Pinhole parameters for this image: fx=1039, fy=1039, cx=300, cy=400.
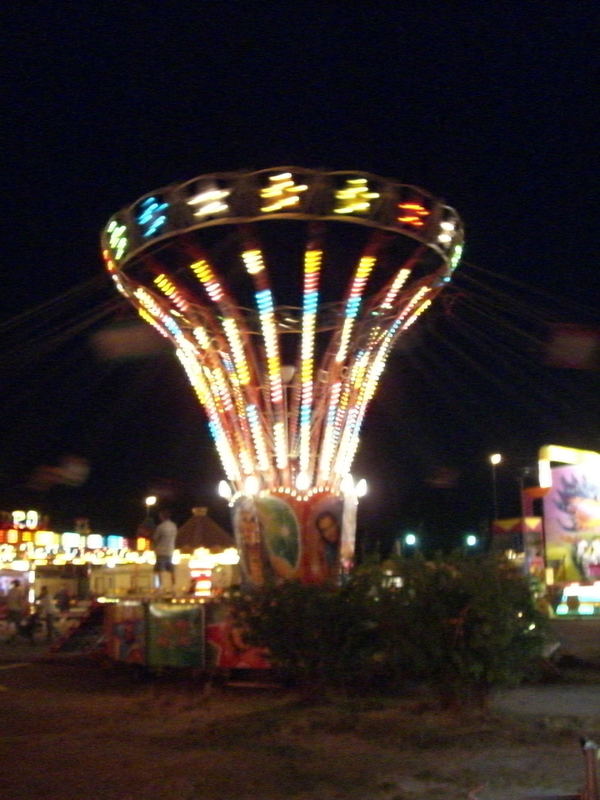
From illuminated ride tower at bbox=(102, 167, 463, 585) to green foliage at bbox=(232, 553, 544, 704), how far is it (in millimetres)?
3866

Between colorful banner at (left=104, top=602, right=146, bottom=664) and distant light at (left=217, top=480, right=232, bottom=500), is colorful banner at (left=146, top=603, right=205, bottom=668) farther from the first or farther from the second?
distant light at (left=217, top=480, right=232, bottom=500)

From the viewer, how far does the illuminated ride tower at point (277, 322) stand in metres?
15.8

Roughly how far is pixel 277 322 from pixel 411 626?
8081mm

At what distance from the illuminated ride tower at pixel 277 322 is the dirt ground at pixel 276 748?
3.66 metres

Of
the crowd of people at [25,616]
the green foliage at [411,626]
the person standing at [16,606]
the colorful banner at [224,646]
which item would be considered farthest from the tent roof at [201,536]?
the green foliage at [411,626]

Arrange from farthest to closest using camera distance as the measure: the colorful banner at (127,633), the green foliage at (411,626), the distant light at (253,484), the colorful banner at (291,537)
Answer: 1. the distant light at (253,484)
2. the colorful banner at (291,537)
3. the colorful banner at (127,633)
4. the green foliage at (411,626)

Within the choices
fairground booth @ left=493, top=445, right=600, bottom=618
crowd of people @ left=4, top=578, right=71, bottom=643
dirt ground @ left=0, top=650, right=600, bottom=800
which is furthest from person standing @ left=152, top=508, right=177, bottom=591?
fairground booth @ left=493, top=445, right=600, bottom=618

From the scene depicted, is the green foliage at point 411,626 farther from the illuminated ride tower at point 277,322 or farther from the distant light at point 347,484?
the distant light at point 347,484

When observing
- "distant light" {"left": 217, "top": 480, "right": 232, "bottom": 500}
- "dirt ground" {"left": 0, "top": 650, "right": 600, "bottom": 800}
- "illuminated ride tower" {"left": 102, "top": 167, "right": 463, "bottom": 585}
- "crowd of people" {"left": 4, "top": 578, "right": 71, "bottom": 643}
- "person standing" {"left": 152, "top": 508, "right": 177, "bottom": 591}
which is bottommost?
"dirt ground" {"left": 0, "top": 650, "right": 600, "bottom": 800}

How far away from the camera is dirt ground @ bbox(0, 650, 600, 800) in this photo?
8.41m

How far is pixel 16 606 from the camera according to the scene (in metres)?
24.9

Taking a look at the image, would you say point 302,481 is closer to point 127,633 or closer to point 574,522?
point 127,633

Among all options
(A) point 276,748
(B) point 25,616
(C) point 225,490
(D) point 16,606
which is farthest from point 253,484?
(D) point 16,606

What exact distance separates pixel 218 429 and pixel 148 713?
6061 millimetres
